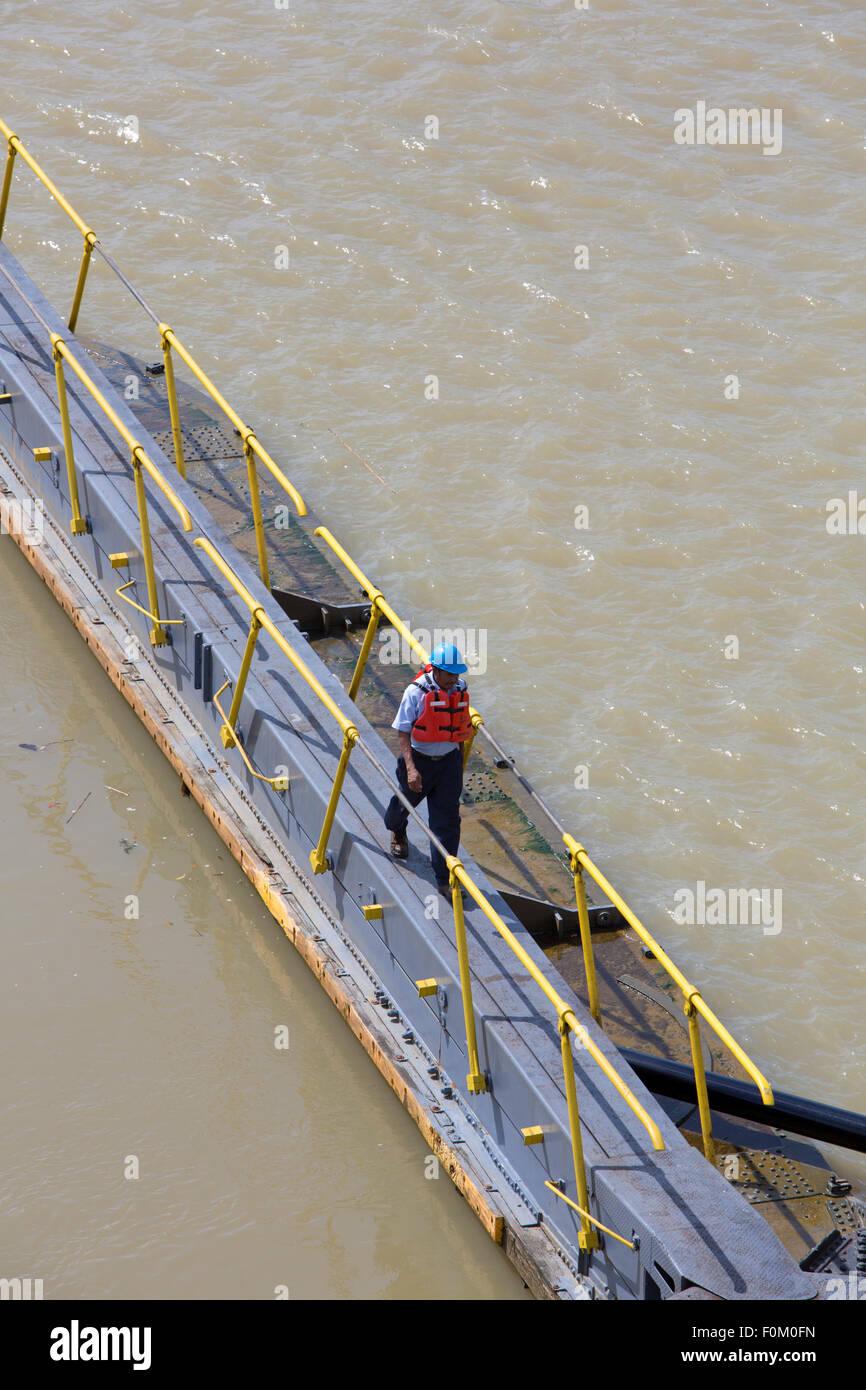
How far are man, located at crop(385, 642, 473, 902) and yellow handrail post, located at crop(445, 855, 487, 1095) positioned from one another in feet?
1.46

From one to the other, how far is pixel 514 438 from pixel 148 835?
4.75 meters

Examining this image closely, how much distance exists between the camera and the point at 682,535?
39.7 feet

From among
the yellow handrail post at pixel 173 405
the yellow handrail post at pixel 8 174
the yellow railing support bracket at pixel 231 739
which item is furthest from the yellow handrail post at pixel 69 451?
the yellow handrail post at pixel 8 174

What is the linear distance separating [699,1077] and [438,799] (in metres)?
1.82

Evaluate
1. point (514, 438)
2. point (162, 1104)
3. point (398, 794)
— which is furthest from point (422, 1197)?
point (514, 438)

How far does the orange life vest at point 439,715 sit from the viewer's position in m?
7.70

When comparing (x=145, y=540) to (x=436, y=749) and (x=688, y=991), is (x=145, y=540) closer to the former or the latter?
(x=436, y=749)

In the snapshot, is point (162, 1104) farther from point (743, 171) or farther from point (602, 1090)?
point (743, 171)

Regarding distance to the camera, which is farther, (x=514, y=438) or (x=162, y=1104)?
(x=514, y=438)

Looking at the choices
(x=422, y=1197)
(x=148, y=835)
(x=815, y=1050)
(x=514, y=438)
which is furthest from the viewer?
(x=514, y=438)

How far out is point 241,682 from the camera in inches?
364

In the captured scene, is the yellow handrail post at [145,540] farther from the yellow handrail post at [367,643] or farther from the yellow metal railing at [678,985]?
the yellow metal railing at [678,985]

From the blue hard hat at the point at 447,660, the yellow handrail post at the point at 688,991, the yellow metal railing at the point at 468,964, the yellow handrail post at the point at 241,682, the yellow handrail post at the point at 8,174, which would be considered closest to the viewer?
the yellow handrail post at the point at 688,991

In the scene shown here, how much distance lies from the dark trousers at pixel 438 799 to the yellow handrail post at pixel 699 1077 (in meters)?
1.54
